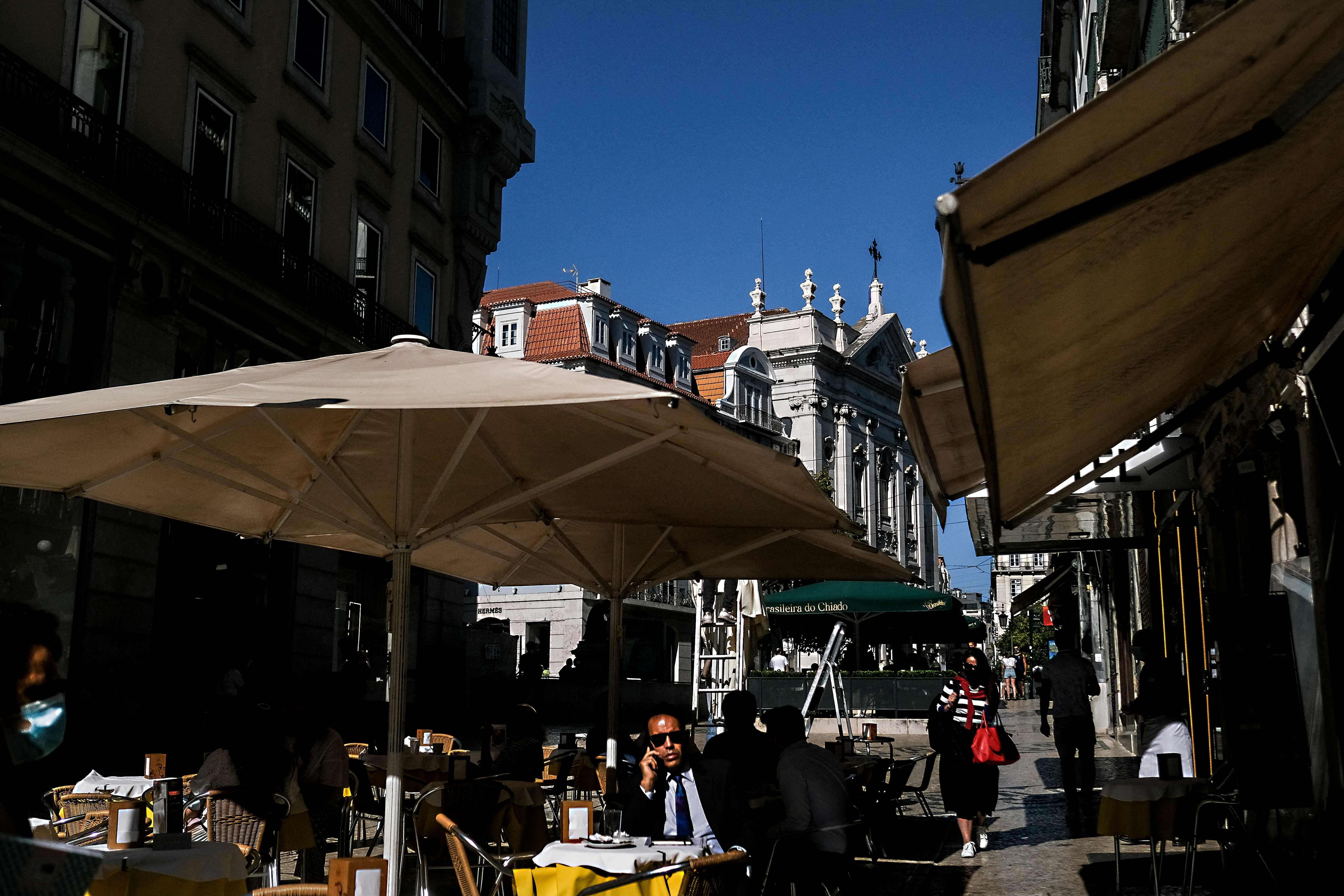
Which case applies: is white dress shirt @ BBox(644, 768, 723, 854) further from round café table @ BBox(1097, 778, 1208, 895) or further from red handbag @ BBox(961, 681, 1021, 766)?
red handbag @ BBox(961, 681, 1021, 766)

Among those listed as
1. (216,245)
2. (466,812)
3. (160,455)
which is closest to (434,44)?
(216,245)

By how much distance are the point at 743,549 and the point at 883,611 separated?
7716 mm

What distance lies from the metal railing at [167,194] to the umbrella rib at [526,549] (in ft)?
21.3

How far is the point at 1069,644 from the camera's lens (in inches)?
468

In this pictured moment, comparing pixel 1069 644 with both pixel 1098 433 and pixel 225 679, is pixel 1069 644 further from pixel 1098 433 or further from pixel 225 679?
pixel 225 679

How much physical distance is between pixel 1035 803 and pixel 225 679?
10.0 meters

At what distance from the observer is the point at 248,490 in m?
6.64

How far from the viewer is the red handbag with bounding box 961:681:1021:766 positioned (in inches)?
377

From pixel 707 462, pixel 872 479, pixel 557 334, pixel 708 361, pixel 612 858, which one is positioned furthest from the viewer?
pixel 872 479

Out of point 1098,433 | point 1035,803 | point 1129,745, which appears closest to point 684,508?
point 1098,433

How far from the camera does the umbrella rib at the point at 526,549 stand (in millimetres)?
9492

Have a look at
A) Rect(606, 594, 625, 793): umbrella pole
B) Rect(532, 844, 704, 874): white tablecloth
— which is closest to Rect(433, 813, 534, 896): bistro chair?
Rect(532, 844, 704, 874): white tablecloth

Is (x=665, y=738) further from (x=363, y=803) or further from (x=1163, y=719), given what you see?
(x=1163, y=719)

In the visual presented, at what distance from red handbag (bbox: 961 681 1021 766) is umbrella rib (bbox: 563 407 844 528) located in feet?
10.7
